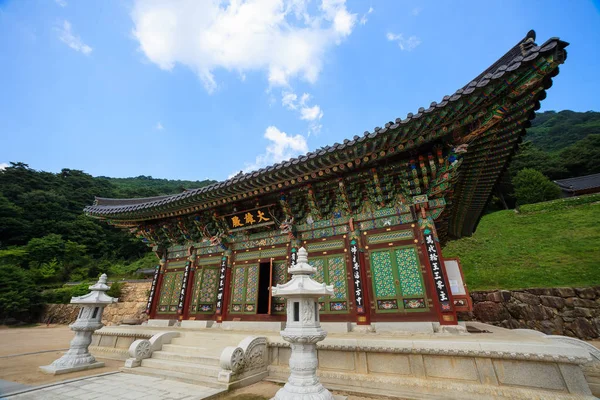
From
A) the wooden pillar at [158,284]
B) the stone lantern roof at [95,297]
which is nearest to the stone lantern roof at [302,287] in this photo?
the stone lantern roof at [95,297]

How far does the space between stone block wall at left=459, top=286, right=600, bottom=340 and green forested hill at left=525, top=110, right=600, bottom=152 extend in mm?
45046

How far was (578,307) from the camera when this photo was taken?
11.4m

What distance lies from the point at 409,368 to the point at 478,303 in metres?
12.3

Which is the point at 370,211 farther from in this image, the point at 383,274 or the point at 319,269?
the point at 319,269

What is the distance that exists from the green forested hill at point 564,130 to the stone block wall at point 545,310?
45.0 m

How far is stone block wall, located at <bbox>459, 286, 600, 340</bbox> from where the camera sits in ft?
36.3

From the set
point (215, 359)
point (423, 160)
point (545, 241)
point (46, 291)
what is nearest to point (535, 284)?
point (545, 241)

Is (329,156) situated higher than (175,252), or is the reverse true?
(329,156)

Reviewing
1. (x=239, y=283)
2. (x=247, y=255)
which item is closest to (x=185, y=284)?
(x=239, y=283)

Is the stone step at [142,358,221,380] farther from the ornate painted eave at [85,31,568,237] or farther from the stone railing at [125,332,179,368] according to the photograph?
the ornate painted eave at [85,31,568,237]

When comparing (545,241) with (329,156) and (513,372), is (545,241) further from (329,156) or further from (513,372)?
(329,156)

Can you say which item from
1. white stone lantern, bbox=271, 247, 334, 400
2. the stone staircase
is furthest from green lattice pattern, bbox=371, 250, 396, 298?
the stone staircase

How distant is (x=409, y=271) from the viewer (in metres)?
6.41

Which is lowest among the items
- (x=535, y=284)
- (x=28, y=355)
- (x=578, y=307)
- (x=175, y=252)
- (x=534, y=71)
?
(x=28, y=355)
